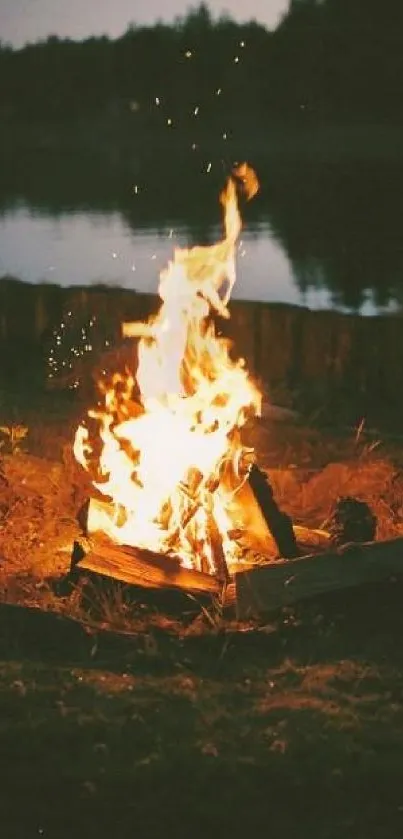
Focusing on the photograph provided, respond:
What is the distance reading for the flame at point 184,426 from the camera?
5.54 m

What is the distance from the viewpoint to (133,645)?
496 cm

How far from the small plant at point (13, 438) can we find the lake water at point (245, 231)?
26.7 feet

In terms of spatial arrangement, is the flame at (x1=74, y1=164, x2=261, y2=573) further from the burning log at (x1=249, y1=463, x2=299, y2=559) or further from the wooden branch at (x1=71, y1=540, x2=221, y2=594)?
the wooden branch at (x1=71, y1=540, x2=221, y2=594)

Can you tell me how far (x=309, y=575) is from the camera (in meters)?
5.16

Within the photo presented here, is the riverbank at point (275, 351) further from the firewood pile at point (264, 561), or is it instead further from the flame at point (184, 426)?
the firewood pile at point (264, 561)

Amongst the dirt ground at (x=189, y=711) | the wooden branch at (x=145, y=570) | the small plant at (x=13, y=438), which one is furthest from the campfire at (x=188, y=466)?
the small plant at (x=13, y=438)

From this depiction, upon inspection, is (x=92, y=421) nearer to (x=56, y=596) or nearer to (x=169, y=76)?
(x=56, y=596)

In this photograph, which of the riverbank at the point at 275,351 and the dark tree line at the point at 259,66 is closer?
the riverbank at the point at 275,351

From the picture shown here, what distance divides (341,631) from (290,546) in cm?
69

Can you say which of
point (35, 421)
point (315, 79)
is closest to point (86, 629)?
point (35, 421)

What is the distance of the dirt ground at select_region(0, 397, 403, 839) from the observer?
12.1 ft

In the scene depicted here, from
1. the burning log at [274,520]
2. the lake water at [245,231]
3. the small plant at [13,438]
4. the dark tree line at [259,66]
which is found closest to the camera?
the burning log at [274,520]

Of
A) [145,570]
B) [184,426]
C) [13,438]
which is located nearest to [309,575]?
[145,570]

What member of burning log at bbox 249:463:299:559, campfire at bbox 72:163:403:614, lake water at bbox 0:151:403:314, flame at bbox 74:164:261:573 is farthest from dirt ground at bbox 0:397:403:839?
lake water at bbox 0:151:403:314
